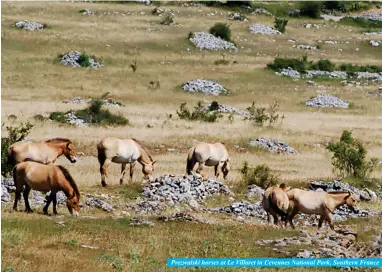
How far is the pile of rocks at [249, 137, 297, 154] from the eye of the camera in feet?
139

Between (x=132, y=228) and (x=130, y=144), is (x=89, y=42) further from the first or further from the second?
(x=132, y=228)

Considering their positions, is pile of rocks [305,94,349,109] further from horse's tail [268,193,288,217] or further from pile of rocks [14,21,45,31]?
horse's tail [268,193,288,217]

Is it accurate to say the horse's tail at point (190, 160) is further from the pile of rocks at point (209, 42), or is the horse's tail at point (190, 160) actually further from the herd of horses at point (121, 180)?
the pile of rocks at point (209, 42)

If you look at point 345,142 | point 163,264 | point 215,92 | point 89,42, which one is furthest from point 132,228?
point 89,42

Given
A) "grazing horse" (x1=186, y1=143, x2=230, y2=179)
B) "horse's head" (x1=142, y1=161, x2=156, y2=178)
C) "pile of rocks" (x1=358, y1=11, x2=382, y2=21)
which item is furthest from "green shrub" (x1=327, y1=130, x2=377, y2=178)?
"pile of rocks" (x1=358, y1=11, x2=382, y2=21)

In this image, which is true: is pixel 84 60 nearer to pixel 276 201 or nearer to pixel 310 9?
pixel 310 9

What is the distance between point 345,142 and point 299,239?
21.1 meters

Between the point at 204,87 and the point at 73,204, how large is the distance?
5616 cm

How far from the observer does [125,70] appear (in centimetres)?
7900

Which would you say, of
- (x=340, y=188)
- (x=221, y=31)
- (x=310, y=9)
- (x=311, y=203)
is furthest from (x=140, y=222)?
(x=310, y=9)

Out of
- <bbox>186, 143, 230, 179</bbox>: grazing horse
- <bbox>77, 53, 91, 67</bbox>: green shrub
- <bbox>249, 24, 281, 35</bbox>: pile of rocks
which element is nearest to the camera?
<bbox>186, 143, 230, 179</bbox>: grazing horse

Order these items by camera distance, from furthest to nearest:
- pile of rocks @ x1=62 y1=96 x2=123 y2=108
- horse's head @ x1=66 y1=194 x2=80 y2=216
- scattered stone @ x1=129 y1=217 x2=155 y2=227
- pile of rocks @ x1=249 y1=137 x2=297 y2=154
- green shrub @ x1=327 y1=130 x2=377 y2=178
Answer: pile of rocks @ x1=62 y1=96 x2=123 y2=108, pile of rocks @ x1=249 y1=137 x2=297 y2=154, green shrub @ x1=327 y1=130 x2=377 y2=178, scattered stone @ x1=129 y1=217 x2=155 y2=227, horse's head @ x1=66 y1=194 x2=80 y2=216

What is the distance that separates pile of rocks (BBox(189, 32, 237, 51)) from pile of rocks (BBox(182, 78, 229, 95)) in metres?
18.1

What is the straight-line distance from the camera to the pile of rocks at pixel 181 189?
25.1 m
